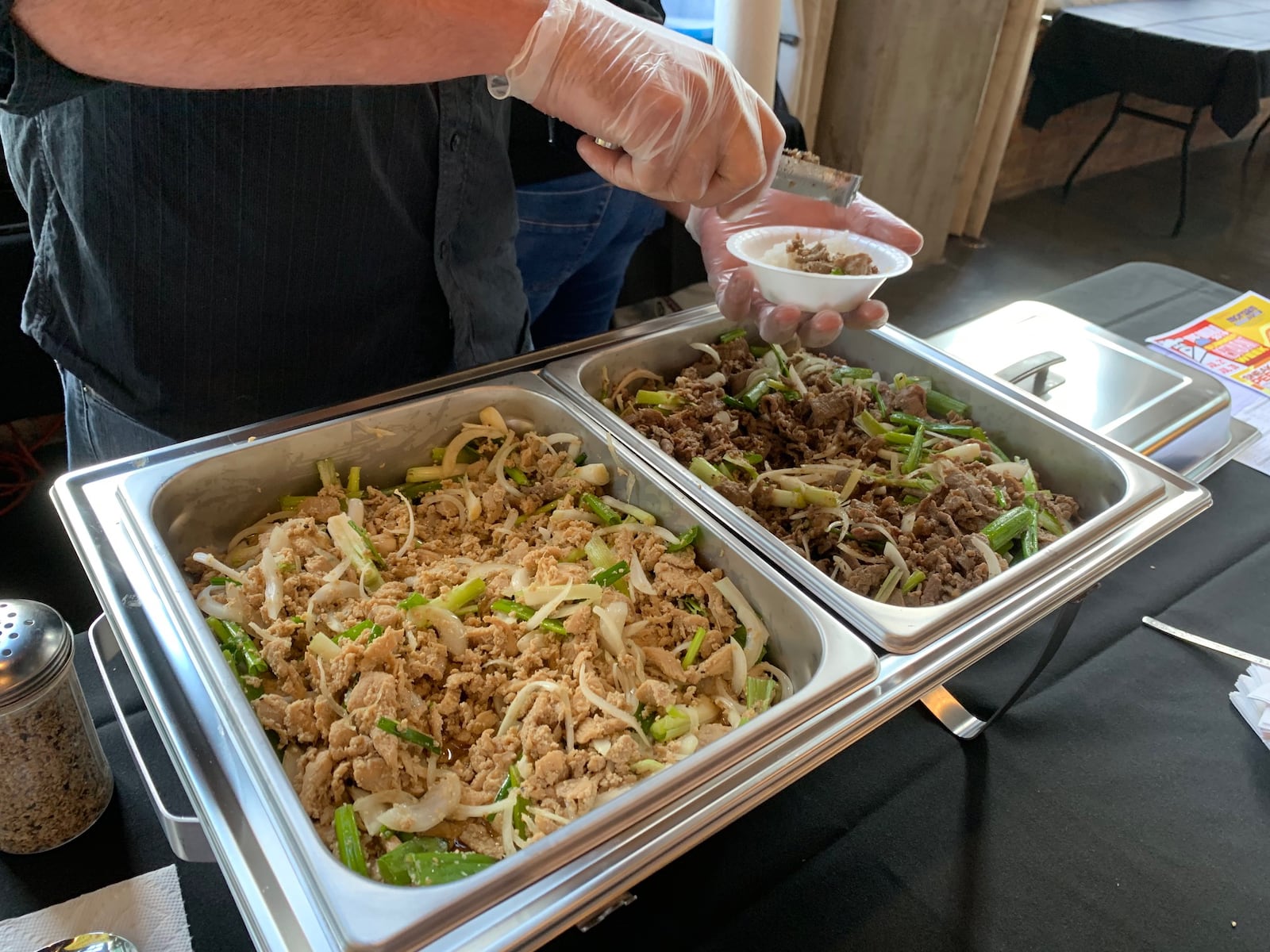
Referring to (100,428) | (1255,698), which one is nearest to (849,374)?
(1255,698)

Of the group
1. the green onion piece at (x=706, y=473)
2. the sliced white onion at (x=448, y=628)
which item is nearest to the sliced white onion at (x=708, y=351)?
the green onion piece at (x=706, y=473)

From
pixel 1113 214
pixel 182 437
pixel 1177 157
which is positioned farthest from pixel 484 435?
pixel 1177 157

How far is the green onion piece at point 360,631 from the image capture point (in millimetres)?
1000

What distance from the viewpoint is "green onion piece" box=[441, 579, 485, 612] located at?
1.08 meters

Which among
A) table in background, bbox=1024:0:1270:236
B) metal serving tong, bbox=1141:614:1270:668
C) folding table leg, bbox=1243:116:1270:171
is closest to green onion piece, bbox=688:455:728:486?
metal serving tong, bbox=1141:614:1270:668

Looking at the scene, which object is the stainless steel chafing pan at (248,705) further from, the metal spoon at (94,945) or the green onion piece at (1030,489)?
the green onion piece at (1030,489)

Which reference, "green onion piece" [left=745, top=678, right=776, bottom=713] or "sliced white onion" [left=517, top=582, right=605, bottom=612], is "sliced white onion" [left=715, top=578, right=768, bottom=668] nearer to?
"green onion piece" [left=745, top=678, right=776, bottom=713]

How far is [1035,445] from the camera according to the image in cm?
150

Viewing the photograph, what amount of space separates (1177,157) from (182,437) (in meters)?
7.99

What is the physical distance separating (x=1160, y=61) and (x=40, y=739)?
608 centimetres

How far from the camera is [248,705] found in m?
0.85

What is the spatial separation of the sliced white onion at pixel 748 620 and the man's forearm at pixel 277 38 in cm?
74

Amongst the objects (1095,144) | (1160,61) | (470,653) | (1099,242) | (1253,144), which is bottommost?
(1099,242)

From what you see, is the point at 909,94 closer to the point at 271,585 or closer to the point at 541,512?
the point at 541,512
